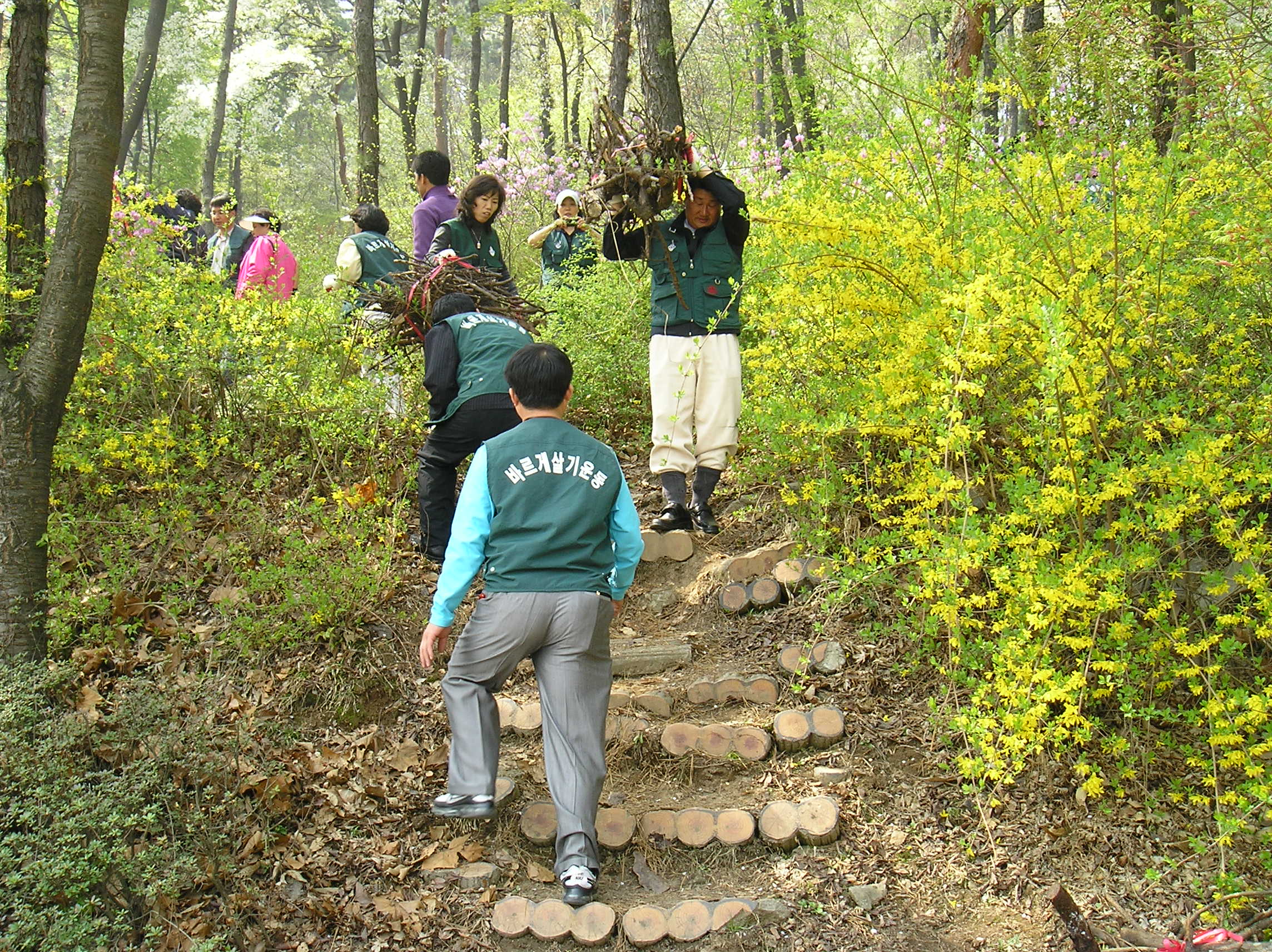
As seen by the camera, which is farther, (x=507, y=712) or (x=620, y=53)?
(x=620, y=53)

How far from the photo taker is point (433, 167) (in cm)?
595

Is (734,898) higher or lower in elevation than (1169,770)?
lower

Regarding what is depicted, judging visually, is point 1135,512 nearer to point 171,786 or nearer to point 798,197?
point 798,197

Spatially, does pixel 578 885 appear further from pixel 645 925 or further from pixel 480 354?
pixel 480 354

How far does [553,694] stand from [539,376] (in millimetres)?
1048

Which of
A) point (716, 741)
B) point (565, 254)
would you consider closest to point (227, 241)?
point (565, 254)

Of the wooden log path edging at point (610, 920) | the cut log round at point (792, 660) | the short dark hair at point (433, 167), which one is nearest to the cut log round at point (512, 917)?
the wooden log path edging at point (610, 920)

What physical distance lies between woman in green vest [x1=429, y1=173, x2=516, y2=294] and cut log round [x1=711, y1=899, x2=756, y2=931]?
11.8 ft

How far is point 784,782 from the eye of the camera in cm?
342

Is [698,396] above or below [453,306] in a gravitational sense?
below

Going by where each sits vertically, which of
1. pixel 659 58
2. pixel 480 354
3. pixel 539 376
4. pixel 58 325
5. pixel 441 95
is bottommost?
pixel 539 376

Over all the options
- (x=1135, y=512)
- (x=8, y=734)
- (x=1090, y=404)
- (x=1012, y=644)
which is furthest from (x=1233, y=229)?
(x=8, y=734)

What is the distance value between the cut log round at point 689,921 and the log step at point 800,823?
386mm

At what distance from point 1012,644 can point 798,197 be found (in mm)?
2872
